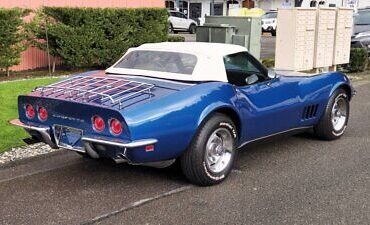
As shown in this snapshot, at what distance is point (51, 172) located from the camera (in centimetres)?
571

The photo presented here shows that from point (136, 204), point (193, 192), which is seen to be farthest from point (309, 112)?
point (136, 204)

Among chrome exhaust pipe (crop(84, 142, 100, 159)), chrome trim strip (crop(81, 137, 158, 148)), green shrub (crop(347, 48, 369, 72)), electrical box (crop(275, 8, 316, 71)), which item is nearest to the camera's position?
chrome trim strip (crop(81, 137, 158, 148))

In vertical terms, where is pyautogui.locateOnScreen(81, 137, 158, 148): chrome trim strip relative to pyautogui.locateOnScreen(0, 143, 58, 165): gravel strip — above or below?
above

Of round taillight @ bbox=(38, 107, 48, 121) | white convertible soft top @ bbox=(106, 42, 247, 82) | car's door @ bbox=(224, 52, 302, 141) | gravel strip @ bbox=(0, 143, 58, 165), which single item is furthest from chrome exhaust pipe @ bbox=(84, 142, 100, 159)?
gravel strip @ bbox=(0, 143, 58, 165)

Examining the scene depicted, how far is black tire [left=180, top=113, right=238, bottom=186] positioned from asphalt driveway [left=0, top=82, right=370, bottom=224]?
0.10 m

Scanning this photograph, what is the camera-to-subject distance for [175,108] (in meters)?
4.80

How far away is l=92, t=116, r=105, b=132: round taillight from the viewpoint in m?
4.69

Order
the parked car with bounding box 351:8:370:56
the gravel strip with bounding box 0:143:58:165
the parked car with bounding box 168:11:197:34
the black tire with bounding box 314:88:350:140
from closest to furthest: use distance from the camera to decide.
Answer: the gravel strip with bounding box 0:143:58:165, the black tire with bounding box 314:88:350:140, the parked car with bounding box 351:8:370:56, the parked car with bounding box 168:11:197:34

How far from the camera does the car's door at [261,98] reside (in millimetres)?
5638

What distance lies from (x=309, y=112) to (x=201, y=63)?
1.80 meters

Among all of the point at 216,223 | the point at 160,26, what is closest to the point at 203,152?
the point at 216,223

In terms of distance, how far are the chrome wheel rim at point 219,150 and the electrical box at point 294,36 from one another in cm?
690

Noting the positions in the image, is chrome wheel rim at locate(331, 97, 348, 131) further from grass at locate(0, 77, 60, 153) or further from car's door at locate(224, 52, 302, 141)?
grass at locate(0, 77, 60, 153)

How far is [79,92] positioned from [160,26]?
370 inches
